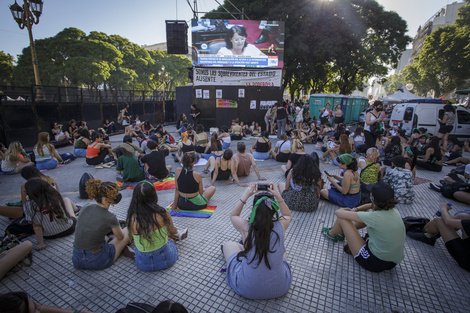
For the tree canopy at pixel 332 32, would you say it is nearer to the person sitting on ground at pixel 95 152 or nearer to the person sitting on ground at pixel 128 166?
the person sitting on ground at pixel 95 152

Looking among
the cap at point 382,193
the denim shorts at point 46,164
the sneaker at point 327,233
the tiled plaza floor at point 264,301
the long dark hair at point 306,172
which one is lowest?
the tiled plaza floor at point 264,301

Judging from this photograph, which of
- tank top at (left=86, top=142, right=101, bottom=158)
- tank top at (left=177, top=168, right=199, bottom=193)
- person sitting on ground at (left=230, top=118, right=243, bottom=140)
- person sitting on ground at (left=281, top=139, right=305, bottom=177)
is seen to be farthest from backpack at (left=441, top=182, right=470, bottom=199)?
tank top at (left=86, top=142, right=101, bottom=158)

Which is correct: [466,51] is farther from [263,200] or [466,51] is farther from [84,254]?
[84,254]

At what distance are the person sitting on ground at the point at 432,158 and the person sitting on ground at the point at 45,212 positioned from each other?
30.3 ft

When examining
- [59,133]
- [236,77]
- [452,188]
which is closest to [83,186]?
[59,133]

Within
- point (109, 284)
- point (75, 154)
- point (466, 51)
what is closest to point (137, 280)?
point (109, 284)

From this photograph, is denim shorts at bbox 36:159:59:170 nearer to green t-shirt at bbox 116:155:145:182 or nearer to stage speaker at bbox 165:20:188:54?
green t-shirt at bbox 116:155:145:182

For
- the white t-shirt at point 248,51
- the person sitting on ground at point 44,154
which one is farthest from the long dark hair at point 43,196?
the white t-shirt at point 248,51

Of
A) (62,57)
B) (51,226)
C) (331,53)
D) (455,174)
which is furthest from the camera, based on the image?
(62,57)

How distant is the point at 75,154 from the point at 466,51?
30.8 m

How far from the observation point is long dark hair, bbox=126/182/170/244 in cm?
270

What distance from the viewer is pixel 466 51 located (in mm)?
21125

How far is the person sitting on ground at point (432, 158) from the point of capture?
704 centimetres

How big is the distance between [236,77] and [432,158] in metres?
11.3
